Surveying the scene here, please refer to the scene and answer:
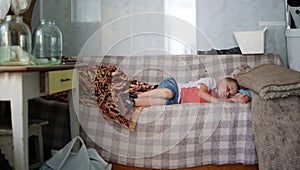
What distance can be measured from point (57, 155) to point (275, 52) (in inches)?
70.6

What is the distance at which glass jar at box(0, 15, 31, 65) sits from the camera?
4.68 feet

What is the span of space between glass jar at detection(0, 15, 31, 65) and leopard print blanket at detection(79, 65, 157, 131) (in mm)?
367

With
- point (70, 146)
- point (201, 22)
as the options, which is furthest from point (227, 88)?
point (70, 146)

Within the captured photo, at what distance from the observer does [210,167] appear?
1.80 meters

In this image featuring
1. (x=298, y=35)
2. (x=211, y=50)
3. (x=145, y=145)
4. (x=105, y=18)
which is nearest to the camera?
(x=145, y=145)

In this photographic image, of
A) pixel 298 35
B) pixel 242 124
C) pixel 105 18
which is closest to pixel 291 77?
pixel 242 124

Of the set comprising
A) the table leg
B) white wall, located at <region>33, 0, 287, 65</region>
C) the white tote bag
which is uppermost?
white wall, located at <region>33, 0, 287, 65</region>

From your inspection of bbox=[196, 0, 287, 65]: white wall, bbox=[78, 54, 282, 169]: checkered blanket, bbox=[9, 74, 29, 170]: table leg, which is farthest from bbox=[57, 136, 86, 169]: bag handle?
bbox=[196, 0, 287, 65]: white wall

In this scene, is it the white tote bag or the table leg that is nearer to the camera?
the table leg

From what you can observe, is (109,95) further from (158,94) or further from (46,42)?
(46,42)

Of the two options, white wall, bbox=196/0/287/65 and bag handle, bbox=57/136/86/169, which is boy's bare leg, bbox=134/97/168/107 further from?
white wall, bbox=196/0/287/65

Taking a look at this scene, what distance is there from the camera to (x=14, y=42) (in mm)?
1534

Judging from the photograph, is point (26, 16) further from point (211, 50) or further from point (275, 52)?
point (275, 52)

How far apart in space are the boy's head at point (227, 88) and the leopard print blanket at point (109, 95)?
58cm
